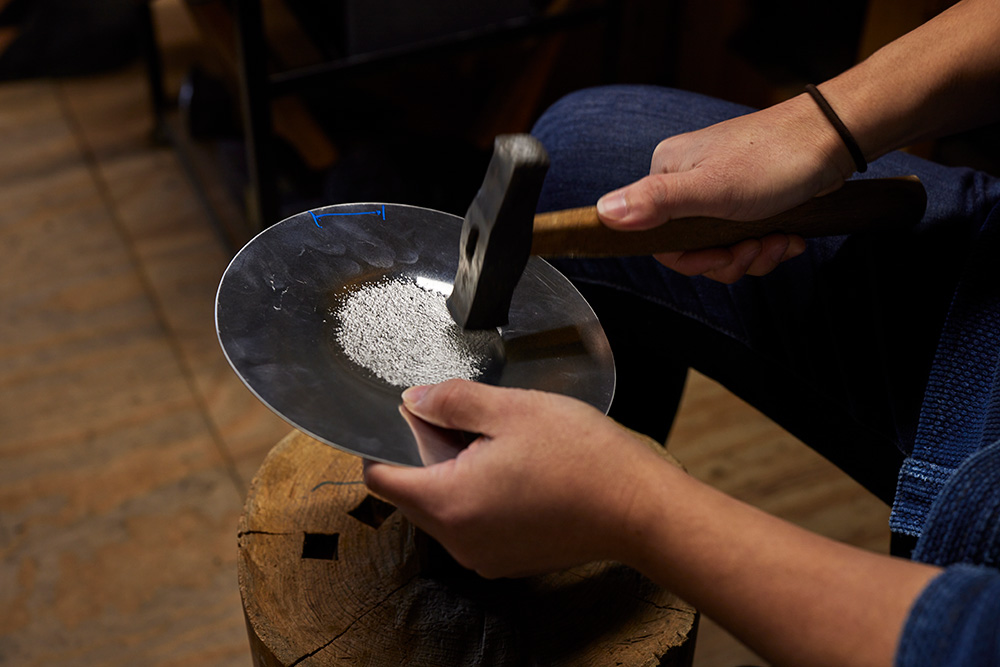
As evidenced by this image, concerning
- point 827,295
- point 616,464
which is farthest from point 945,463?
point 616,464

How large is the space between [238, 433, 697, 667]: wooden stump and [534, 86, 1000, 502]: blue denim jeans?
0.78 ft

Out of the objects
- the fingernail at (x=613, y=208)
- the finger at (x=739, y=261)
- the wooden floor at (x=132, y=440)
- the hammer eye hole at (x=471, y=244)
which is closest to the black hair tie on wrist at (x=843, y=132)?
A: the finger at (x=739, y=261)

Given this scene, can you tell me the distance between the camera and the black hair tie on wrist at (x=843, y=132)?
84 centimetres

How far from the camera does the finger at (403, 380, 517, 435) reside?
2.11 ft

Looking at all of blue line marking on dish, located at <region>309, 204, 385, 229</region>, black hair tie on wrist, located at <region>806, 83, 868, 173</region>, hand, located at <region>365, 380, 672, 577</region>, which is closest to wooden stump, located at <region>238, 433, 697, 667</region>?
hand, located at <region>365, 380, 672, 577</region>

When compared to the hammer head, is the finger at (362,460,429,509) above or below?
below

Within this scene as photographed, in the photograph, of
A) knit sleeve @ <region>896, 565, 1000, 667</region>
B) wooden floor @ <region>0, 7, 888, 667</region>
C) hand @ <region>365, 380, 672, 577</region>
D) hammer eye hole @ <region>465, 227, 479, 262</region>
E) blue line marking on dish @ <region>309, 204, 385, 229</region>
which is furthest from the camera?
wooden floor @ <region>0, 7, 888, 667</region>

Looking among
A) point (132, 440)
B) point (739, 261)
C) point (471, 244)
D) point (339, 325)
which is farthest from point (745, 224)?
point (132, 440)

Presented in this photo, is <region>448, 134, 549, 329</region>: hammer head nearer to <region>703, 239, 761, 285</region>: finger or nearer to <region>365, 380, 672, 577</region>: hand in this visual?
<region>365, 380, 672, 577</region>: hand

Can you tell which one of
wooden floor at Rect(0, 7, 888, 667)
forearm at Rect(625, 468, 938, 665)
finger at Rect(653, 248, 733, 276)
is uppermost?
finger at Rect(653, 248, 733, 276)

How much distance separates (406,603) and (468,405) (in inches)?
9.6

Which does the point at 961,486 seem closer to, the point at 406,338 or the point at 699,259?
the point at 699,259

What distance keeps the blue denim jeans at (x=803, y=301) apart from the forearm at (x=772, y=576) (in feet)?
0.93

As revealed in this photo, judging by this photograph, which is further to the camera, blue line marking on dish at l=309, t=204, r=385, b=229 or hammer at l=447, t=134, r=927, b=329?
blue line marking on dish at l=309, t=204, r=385, b=229
